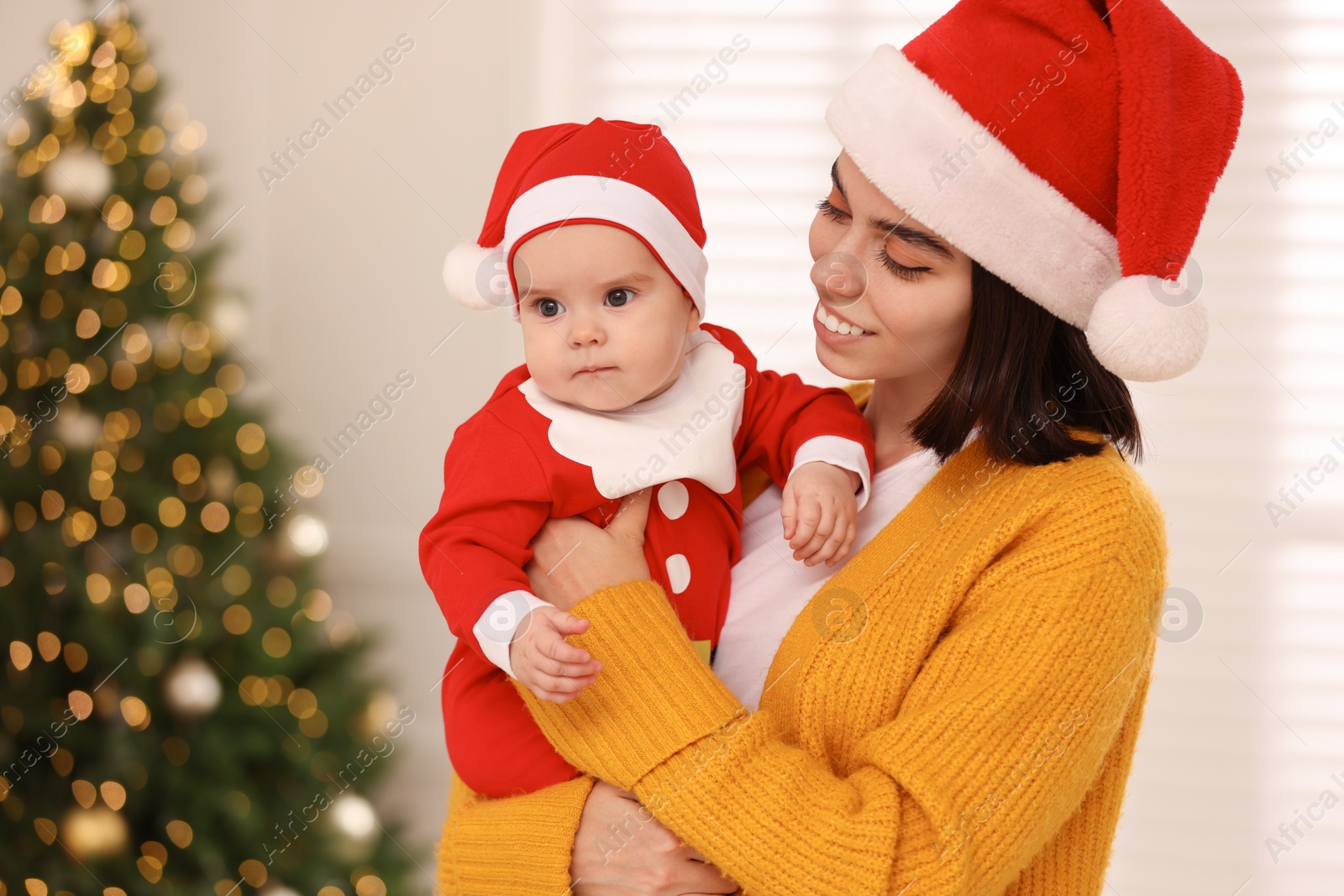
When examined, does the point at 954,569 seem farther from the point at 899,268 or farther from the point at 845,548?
the point at 899,268

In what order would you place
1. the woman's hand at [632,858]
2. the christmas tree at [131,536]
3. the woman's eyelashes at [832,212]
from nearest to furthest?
the woman's hand at [632,858], the woman's eyelashes at [832,212], the christmas tree at [131,536]

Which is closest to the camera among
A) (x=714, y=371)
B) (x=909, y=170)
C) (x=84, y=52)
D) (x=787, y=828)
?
(x=787, y=828)

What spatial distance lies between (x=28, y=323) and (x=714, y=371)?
1641 millimetres

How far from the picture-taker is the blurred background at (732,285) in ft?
7.86

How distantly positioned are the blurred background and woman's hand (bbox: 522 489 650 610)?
1.42 m

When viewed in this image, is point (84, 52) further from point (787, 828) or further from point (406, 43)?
point (787, 828)

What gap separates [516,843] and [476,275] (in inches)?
26.4

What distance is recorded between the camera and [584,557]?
1.19m

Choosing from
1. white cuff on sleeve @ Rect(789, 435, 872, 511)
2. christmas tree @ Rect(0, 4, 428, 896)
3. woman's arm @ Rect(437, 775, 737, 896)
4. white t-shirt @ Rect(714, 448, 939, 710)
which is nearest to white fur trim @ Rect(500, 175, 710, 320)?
white cuff on sleeve @ Rect(789, 435, 872, 511)

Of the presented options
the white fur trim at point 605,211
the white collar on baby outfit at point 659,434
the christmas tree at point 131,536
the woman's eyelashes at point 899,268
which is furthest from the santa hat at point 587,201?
the christmas tree at point 131,536

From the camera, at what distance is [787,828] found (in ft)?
3.21

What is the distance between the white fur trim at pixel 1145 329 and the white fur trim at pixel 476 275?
69 centimetres

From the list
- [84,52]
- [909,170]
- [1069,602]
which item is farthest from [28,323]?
[1069,602]

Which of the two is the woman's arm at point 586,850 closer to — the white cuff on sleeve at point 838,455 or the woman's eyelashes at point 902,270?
the white cuff on sleeve at point 838,455
